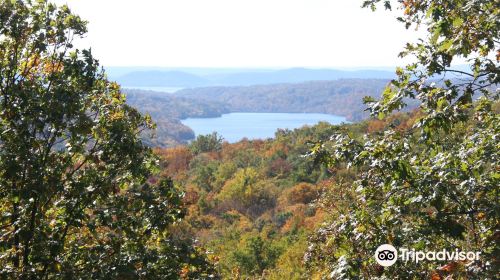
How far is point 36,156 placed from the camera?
253 inches

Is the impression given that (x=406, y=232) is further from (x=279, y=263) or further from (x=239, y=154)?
(x=239, y=154)

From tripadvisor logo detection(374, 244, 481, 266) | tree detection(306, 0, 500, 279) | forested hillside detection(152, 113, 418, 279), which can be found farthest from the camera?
forested hillside detection(152, 113, 418, 279)

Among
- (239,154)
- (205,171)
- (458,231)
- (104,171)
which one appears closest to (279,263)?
(104,171)

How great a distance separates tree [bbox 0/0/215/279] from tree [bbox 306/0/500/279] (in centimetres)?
260

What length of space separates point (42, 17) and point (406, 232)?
5.77m

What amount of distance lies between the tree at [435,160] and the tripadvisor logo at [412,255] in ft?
0.28

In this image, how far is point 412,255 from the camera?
6.14 m

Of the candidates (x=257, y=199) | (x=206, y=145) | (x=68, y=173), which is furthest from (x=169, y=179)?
(x=206, y=145)

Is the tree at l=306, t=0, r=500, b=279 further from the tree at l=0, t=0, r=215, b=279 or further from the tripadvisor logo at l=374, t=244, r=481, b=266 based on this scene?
the tree at l=0, t=0, r=215, b=279

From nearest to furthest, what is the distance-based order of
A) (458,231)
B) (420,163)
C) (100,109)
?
(458,231)
(420,163)
(100,109)

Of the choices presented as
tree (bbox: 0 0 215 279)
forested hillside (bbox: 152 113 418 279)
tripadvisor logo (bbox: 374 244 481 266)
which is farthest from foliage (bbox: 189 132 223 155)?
tripadvisor logo (bbox: 374 244 481 266)

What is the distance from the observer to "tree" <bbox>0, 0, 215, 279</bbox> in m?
6.25

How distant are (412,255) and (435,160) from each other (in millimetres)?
1296

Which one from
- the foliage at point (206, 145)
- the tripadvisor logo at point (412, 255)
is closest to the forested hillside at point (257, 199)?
the foliage at point (206, 145)
